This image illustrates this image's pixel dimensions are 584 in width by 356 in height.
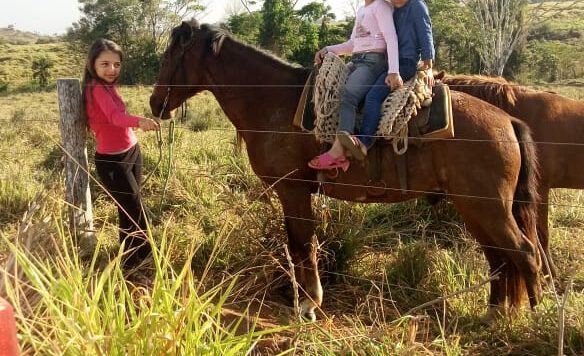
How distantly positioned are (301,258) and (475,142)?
5.07 feet

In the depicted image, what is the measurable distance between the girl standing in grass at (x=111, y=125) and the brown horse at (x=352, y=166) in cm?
43

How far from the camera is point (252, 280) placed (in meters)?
3.51

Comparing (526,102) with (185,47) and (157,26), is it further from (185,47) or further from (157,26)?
(157,26)

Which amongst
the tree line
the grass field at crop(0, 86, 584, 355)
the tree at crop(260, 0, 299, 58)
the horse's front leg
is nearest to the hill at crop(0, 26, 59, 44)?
the tree line

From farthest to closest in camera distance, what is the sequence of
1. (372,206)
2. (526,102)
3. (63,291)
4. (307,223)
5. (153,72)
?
(153,72), (372,206), (526,102), (307,223), (63,291)

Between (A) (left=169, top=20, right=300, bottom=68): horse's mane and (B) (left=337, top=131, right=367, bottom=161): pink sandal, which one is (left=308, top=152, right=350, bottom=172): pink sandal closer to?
(B) (left=337, top=131, right=367, bottom=161): pink sandal

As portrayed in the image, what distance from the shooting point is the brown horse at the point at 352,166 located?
315cm

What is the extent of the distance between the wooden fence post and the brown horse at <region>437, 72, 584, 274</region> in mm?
3057

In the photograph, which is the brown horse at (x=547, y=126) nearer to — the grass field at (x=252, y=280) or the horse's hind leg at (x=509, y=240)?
the grass field at (x=252, y=280)

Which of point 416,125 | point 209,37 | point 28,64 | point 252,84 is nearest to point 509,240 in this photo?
point 416,125

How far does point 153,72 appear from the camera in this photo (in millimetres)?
31219

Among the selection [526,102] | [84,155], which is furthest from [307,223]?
[526,102]

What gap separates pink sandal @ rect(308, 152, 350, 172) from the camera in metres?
3.29

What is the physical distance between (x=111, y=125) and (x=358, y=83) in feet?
6.28
